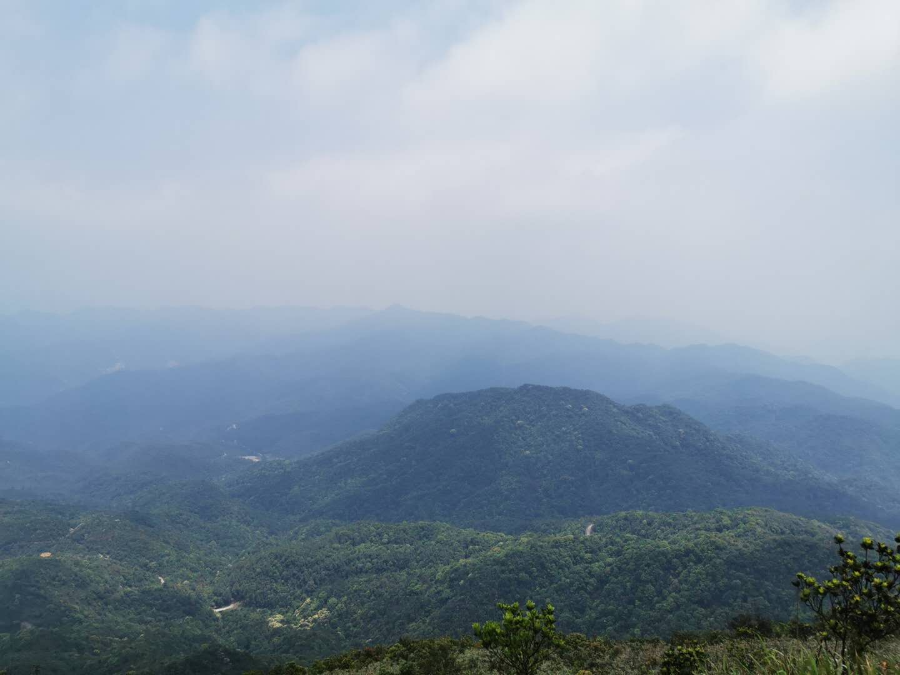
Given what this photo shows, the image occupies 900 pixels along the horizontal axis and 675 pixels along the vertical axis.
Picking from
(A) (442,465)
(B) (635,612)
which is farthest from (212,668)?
(A) (442,465)

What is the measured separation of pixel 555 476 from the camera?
168 metres

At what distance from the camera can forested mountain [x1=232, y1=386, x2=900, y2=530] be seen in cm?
15062

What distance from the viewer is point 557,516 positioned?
483 feet

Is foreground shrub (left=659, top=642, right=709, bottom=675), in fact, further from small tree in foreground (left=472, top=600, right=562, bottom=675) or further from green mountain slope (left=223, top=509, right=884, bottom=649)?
green mountain slope (left=223, top=509, right=884, bottom=649)

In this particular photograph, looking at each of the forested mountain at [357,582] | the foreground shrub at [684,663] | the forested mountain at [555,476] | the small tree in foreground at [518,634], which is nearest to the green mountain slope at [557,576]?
the forested mountain at [357,582]

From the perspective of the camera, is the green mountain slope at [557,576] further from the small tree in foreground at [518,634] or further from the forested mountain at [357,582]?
the small tree in foreground at [518,634]

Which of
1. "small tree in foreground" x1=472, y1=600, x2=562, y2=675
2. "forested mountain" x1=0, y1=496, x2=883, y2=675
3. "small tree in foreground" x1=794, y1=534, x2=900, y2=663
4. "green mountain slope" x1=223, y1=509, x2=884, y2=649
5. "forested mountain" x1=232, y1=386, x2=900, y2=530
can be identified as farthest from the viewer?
"forested mountain" x1=232, y1=386, x2=900, y2=530

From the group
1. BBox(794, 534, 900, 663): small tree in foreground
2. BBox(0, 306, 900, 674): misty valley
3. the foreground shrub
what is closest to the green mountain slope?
BBox(0, 306, 900, 674): misty valley

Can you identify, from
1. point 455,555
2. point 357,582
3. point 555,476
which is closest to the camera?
point 357,582

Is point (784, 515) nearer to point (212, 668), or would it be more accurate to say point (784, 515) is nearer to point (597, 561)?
point (597, 561)

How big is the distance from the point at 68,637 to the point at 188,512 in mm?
95616

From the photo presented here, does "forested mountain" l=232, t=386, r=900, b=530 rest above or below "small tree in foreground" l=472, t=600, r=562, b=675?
below

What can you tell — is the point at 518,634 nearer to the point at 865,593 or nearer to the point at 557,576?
the point at 865,593

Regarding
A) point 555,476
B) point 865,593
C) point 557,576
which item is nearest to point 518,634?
point 865,593
